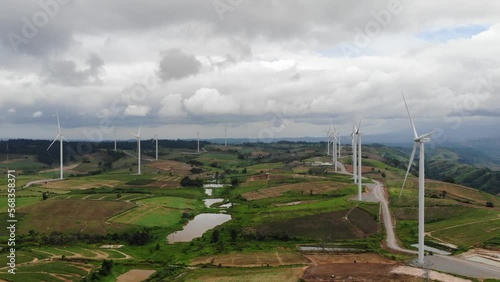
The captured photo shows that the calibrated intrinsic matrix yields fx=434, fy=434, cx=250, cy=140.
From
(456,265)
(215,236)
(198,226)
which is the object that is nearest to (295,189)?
(198,226)

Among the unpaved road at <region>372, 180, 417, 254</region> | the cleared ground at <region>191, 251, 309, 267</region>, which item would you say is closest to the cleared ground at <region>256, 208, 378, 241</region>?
the unpaved road at <region>372, 180, 417, 254</region>

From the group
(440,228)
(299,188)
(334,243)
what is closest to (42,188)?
(299,188)

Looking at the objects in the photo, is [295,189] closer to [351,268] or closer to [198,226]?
[198,226]

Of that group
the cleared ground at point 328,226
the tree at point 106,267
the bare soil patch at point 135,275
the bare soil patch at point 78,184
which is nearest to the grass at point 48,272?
the tree at point 106,267

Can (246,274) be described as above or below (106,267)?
below

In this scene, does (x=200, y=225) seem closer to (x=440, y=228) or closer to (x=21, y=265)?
(x=21, y=265)

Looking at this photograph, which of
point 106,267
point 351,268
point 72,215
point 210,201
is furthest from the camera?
point 210,201

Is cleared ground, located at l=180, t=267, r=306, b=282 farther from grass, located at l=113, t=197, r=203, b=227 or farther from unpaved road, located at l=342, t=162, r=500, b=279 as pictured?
grass, located at l=113, t=197, r=203, b=227

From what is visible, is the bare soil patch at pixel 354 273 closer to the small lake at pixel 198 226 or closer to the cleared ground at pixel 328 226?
the cleared ground at pixel 328 226
